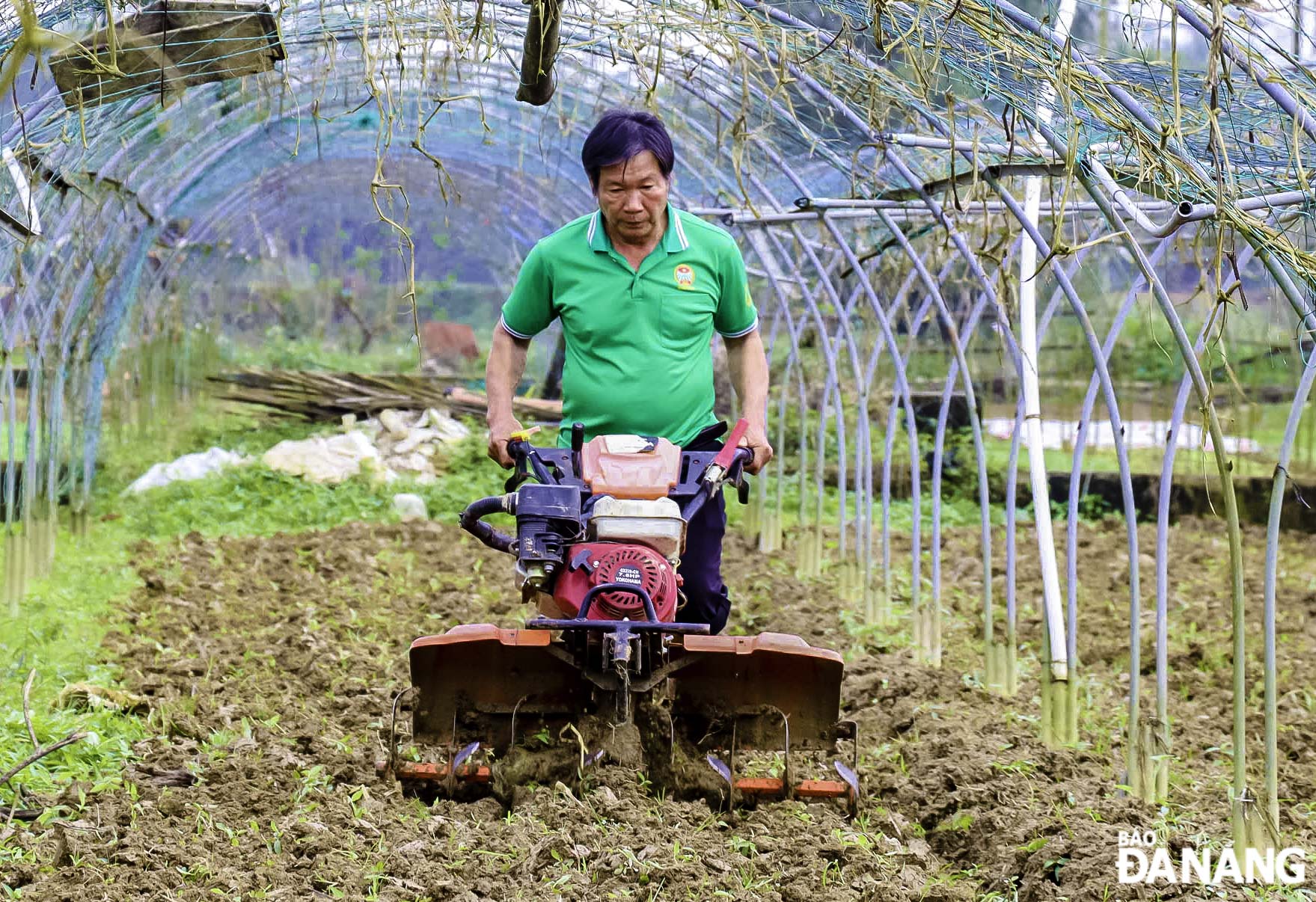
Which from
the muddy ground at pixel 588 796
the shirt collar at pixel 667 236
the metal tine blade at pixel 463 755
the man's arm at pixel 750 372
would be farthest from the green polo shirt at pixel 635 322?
the muddy ground at pixel 588 796

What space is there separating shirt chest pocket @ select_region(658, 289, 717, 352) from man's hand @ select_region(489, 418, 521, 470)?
0.49 meters

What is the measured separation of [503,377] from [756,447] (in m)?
0.80

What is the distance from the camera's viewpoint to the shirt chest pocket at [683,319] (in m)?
4.02

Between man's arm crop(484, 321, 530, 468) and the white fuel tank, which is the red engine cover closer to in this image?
the white fuel tank

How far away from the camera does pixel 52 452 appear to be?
8031mm

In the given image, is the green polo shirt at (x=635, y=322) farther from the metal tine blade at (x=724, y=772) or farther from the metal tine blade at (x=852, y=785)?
the metal tine blade at (x=852, y=785)

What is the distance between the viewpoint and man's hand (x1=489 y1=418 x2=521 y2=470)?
3959 millimetres

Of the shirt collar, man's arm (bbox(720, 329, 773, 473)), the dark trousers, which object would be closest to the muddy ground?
the dark trousers

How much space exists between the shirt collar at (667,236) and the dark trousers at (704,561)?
70cm

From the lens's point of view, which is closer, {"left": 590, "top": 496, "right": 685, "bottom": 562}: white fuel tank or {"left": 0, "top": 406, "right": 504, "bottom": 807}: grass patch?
{"left": 590, "top": 496, "right": 685, "bottom": 562}: white fuel tank

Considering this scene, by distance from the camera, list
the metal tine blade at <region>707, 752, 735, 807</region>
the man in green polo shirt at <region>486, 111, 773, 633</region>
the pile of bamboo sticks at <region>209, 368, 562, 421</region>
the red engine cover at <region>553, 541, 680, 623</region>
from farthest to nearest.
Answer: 1. the pile of bamboo sticks at <region>209, 368, 562, 421</region>
2. the man in green polo shirt at <region>486, 111, 773, 633</region>
3. the metal tine blade at <region>707, 752, 735, 807</region>
4. the red engine cover at <region>553, 541, 680, 623</region>

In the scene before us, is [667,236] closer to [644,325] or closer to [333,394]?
[644,325]

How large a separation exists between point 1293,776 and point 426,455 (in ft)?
30.6

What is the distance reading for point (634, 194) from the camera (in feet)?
12.7
